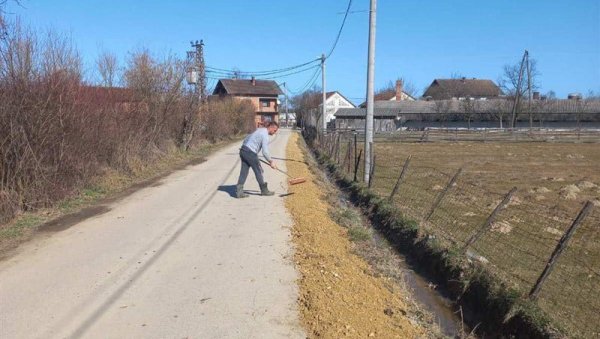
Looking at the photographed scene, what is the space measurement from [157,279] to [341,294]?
7.00 feet

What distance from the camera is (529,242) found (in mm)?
8453

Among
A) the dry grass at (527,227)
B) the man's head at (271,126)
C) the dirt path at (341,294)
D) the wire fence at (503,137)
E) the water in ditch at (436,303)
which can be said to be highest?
the man's head at (271,126)

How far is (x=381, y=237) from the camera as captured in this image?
9664 millimetres

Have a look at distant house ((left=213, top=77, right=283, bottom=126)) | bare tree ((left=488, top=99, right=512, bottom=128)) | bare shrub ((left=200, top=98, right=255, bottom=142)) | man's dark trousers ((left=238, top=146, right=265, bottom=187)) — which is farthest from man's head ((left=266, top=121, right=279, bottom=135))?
distant house ((left=213, top=77, right=283, bottom=126))

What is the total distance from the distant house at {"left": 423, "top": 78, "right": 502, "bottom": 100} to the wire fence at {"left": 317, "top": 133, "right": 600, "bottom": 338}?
9970 centimetres

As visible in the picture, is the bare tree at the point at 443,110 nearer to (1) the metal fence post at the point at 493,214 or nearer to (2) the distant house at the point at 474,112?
(2) the distant house at the point at 474,112

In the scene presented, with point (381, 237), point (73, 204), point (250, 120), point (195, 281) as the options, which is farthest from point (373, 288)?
point (250, 120)

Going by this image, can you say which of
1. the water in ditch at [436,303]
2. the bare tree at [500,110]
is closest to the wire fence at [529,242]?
the water in ditch at [436,303]

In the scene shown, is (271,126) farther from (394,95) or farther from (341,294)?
(394,95)

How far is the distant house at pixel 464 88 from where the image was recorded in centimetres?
11062

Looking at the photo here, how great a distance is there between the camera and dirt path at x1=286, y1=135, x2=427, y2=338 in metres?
4.82

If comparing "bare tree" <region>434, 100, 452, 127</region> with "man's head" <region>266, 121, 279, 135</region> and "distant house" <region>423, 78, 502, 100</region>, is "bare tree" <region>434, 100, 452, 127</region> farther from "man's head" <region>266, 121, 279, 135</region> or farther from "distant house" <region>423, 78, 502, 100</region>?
"man's head" <region>266, 121, 279, 135</region>

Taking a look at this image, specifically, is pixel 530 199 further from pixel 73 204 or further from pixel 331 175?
pixel 73 204

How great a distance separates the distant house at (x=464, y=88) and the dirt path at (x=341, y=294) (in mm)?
104522
